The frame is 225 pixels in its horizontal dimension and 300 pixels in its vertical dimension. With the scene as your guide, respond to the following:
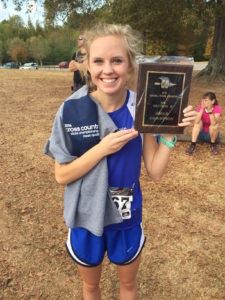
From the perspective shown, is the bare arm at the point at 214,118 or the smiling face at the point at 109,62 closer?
the smiling face at the point at 109,62

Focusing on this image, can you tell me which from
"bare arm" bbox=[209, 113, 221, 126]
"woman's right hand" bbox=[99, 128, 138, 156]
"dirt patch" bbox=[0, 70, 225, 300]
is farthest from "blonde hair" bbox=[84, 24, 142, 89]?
"bare arm" bbox=[209, 113, 221, 126]

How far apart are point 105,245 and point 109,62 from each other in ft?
3.39

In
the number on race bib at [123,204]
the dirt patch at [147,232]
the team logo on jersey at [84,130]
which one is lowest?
the dirt patch at [147,232]

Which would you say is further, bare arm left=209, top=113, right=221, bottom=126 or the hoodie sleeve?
bare arm left=209, top=113, right=221, bottom=126

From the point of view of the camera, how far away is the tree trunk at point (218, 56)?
15508mm

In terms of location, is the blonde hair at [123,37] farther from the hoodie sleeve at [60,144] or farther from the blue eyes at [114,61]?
the hoodie sleeve at [60,144]

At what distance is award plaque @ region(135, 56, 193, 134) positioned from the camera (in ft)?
5.79

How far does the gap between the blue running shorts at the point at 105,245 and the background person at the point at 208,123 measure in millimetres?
4230

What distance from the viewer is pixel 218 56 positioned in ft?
51.4

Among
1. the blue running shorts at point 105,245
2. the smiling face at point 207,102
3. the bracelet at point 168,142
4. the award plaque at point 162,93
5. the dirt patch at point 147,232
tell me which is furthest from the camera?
the smiling face at point 207,102

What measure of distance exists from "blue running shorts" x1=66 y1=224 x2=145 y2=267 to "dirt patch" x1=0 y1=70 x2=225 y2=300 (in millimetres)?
1029

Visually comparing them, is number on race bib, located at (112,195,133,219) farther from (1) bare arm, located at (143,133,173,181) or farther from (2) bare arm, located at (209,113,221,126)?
(2) bare arm, located at (209,113,221,126)

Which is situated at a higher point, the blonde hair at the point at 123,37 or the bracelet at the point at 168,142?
the blonde hair at the point at 123,37

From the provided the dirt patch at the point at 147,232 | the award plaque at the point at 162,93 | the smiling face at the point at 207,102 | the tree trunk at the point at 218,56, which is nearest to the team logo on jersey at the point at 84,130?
the award plaque at the point at 162,93
